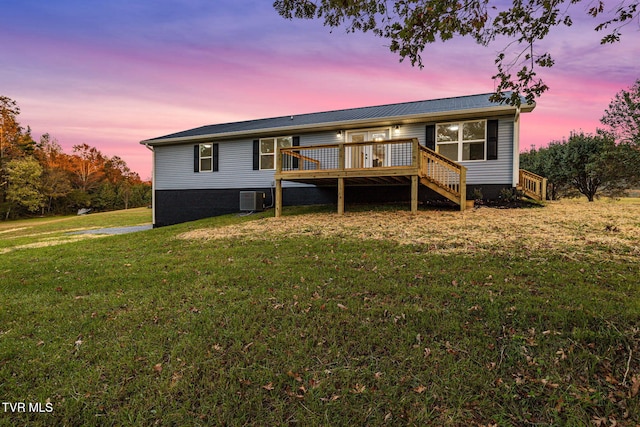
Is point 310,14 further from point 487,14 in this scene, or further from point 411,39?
point 487,14

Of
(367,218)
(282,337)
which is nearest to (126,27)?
(367,218)

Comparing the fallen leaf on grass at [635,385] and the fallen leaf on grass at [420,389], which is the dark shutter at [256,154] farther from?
the fallen leaf on grass at [635,385]

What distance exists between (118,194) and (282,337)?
136 feet

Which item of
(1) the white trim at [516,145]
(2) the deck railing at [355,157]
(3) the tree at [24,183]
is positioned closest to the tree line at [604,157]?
(1) the white trim at [516,145]

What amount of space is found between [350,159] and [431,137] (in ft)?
9.44

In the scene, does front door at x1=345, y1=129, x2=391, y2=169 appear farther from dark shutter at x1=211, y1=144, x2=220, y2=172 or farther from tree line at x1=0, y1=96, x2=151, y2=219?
tree line at x1=0, y1=96, x2=151, y2=219

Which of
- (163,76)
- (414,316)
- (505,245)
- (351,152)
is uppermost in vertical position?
(163,76)

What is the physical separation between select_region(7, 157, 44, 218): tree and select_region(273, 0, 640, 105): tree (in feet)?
117

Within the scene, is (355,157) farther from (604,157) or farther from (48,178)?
(48,178)

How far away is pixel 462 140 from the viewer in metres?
10.3

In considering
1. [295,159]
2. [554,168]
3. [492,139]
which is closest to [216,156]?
[295,159]

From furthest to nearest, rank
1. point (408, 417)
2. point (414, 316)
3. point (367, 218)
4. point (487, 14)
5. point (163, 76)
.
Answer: point (163, 76) → point (367, 218) → point (487, 14) → point (414, 316) → point (408, 417)

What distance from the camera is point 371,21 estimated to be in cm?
425

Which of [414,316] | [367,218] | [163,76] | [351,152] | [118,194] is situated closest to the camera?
[414,316]
